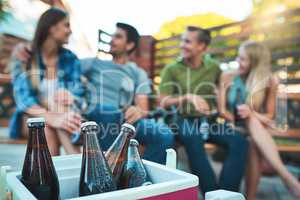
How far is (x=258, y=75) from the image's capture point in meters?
1.60

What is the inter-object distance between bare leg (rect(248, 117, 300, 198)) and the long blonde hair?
0.36 feet

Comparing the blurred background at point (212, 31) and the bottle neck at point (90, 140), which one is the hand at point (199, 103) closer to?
the blurred background at point (212, 31)

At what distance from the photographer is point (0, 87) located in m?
1.14

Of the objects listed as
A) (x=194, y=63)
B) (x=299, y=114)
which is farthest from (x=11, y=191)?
(x=299, y=114)

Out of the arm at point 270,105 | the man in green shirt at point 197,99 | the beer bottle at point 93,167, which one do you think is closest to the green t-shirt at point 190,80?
the man in green shirt at point 197,99

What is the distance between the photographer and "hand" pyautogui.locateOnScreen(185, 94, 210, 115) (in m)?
1.54

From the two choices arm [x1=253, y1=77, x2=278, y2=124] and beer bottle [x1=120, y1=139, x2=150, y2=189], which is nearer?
beer bottle [x1=120, y1=139, x2=150, y2=189]

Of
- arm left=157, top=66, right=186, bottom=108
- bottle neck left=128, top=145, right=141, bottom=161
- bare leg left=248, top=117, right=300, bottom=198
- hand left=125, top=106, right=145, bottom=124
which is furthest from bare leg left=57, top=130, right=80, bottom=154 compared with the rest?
bare leg left=248, top=117, right=300, bottom=198

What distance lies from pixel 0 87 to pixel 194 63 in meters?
0.90

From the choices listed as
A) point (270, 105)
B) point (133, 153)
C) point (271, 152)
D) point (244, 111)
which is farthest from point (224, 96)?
point (133, 153)

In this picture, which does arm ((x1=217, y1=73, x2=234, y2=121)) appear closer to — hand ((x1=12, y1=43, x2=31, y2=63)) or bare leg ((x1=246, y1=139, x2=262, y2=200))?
bare leg ((x1=246, y1=139, x2=262, y2=200))

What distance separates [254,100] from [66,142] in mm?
960

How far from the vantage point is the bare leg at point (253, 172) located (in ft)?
5.32

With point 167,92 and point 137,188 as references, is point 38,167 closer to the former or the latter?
point 137,188
